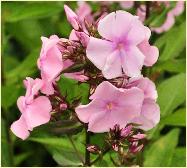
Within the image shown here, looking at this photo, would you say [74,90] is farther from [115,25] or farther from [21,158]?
[21,158]

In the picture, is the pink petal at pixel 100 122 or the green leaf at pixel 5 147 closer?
the pink petal at pixel 100 122

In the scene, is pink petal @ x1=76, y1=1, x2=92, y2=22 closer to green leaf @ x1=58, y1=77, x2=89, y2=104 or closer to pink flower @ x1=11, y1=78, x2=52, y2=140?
green leaf @ x1=58, y1=77, x2=89, y2=104

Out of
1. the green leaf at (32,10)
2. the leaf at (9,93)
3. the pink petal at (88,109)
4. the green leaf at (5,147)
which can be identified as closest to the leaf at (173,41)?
the green leaf at (32,10)

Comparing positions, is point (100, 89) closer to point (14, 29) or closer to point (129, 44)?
point (129, 44)

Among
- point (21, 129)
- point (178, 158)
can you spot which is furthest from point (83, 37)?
point (178, 158)

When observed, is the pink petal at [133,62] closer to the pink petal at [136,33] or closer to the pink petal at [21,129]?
the pink petal at [136,33]

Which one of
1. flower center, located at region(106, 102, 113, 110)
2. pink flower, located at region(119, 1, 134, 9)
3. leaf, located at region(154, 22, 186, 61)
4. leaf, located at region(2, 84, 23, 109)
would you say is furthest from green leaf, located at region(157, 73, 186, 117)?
flower center, located at region(106, 102, 113, 110)
